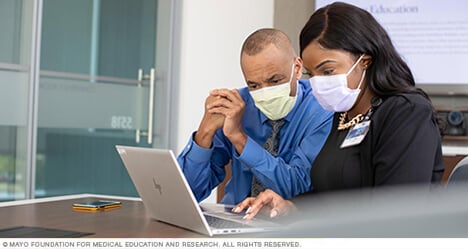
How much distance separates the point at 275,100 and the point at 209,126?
238 millimetres

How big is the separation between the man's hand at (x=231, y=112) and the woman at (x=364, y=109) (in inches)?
12.6

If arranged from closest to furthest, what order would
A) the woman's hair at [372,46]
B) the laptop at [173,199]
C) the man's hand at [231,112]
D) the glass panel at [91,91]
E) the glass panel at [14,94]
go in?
the laptop at [173,199], the woman's hair at [372,46], the man's hand at [231,112], the glass panel at [14,94], the glass panel at [91,91]

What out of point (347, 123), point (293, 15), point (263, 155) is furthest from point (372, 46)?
point (293, 15)

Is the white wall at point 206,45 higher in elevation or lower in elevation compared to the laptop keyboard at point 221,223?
higher

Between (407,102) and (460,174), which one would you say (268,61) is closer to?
(407,102)

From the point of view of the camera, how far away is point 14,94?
408 cm

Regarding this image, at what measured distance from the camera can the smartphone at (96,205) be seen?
2.26 metres

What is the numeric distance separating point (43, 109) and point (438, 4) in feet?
8.23

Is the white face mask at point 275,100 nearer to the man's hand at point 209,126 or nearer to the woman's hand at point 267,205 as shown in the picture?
the man's hand at point 209,126

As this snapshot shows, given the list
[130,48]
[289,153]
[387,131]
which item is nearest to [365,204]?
[387,131]

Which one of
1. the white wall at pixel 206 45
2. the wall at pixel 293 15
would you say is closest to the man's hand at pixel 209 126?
the wall at pixel 293 15

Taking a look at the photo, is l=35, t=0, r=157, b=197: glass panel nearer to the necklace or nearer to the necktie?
the necktie
